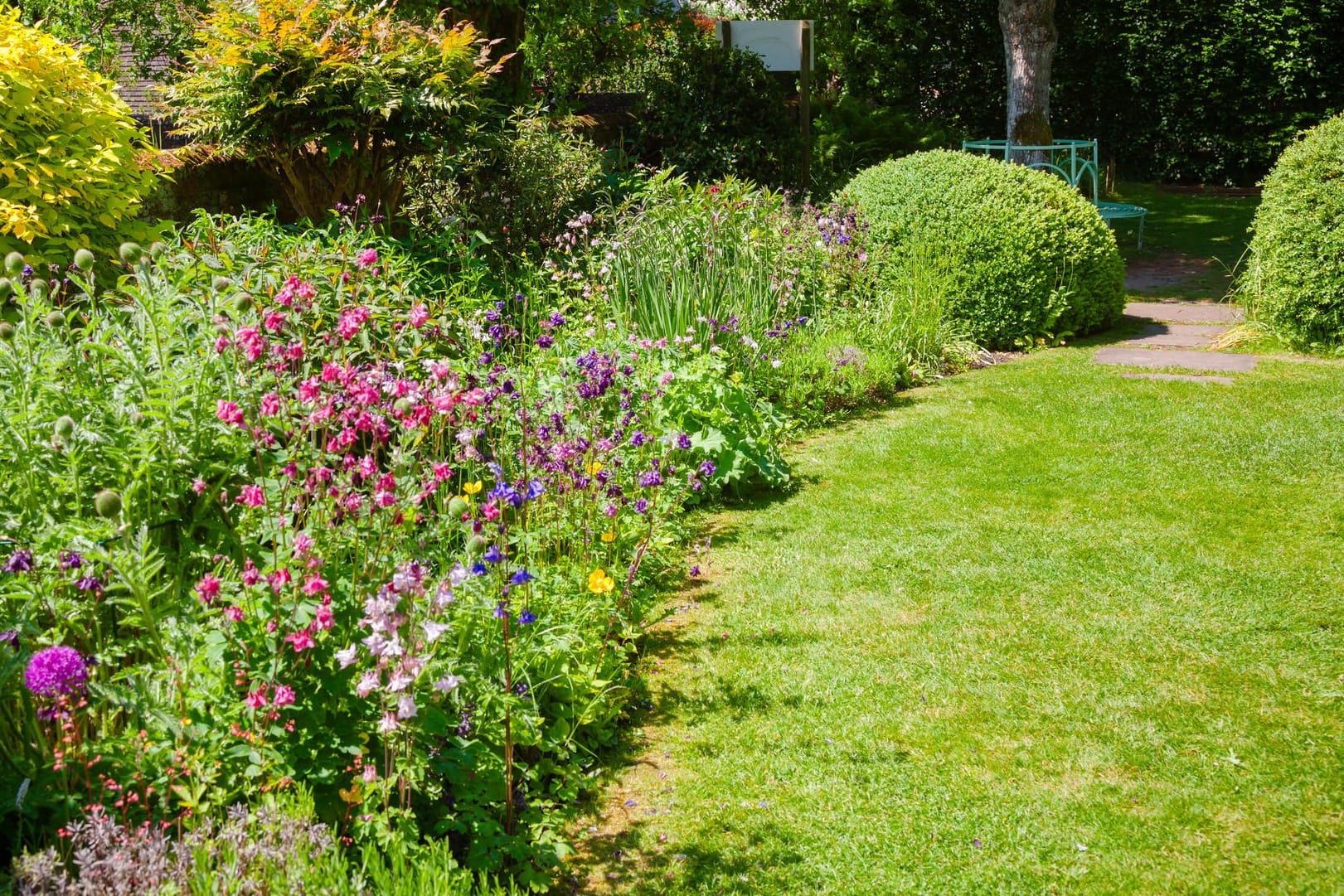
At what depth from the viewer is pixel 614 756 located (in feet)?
10.9

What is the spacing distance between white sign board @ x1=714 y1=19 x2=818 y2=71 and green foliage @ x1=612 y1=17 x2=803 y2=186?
454 millimetres

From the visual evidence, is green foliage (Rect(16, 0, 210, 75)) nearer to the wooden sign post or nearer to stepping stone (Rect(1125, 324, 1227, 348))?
the wooden sign post

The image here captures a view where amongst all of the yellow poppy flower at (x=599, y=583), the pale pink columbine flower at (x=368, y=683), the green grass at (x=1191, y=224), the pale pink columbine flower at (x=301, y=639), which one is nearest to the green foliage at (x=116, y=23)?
the yellow poppy flower at (x=599, y=583)

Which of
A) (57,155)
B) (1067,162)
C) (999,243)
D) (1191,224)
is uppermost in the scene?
(1067,162)

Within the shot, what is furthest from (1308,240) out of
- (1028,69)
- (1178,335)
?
(1028,69)

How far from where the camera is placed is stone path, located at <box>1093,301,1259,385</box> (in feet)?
24.4

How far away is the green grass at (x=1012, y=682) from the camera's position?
2.83m

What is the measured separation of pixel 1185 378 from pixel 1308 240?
1.42 m

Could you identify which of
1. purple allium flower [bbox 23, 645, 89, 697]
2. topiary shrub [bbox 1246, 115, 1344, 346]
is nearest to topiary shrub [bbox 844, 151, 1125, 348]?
topiary shrub [bbox 1246, 115, 1344, 346]

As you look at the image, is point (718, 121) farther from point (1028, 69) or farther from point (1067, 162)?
point (1067, 162)

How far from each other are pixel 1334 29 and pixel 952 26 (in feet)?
17.1

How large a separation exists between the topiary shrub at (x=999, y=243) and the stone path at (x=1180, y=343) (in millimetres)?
536

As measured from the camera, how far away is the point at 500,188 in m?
7.49

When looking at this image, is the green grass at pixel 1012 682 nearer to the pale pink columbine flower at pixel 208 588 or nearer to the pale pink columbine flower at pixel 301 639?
the pale pink columbine flower at pixel 301 639
